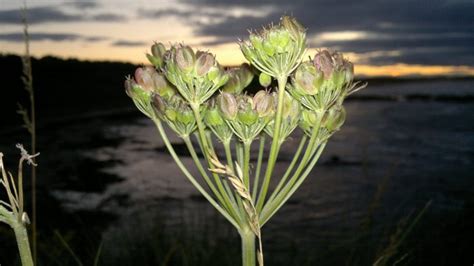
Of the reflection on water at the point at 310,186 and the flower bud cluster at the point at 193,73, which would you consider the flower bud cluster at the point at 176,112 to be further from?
the reflection on water at the point at 310,186

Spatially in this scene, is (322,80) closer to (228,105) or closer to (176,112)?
(228,105)

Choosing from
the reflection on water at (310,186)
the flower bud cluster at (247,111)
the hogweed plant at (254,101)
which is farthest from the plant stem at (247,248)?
the reflection on water at (310,186)

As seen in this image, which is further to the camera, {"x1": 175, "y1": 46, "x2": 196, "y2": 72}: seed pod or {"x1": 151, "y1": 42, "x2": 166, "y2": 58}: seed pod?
{"x1": 151, "y1": 42, "x2": 166, "y2": 58}: seed pod

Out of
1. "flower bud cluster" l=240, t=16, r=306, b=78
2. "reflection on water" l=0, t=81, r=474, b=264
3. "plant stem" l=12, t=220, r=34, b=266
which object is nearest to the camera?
"plant stem" l=12, t=220, r=34, b=266

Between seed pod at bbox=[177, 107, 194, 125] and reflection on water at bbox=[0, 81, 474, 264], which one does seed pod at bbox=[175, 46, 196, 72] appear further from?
reflection on water at bbox=[0, 81, 474, 264]

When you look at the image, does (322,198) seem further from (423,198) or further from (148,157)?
(148,157)

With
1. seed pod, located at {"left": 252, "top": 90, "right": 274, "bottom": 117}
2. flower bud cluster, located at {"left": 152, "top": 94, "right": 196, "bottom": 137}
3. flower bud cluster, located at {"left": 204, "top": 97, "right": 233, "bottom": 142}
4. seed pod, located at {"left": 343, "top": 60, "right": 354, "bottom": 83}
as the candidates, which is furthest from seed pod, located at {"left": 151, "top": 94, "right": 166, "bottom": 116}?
seed pod, located at {"left": 343, "top": 60, "right": 354, "bottom": 83}

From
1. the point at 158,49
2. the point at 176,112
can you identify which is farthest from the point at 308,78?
the point at 158,49
